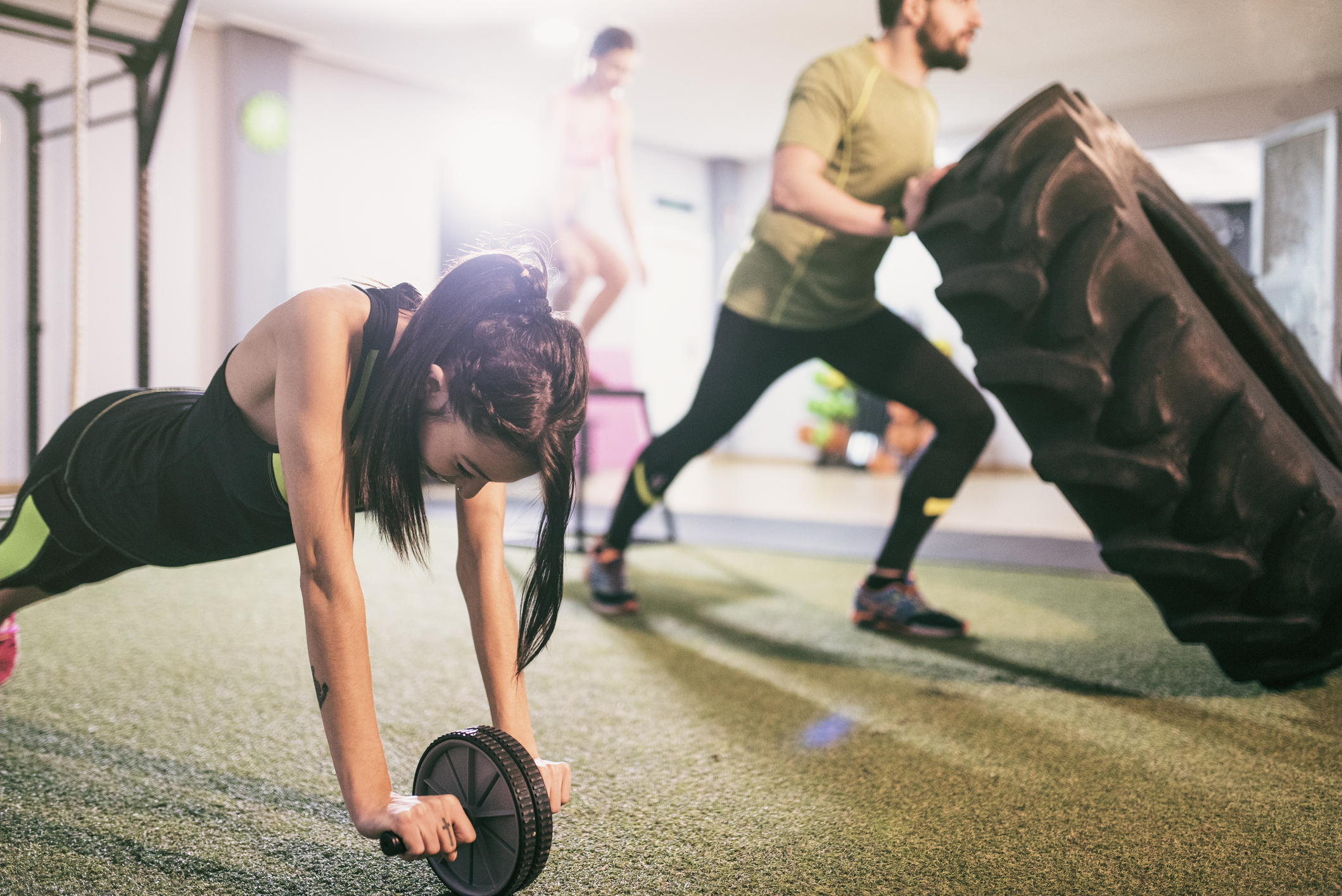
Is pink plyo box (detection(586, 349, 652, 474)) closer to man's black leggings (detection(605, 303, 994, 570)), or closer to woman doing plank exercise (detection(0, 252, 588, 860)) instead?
man's black leggings (detection(605, 303, 994, 570))

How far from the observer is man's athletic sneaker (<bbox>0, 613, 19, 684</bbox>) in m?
1.25

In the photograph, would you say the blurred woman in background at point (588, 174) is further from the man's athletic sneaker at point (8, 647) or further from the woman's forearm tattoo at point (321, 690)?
the woman's forearm tattoo at point (321, 690)

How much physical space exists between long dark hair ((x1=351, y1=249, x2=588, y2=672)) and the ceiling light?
4.73 metres

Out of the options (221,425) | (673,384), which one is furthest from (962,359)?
Result: (221,425)

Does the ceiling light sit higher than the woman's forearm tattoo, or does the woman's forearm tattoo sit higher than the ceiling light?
the ceiling light

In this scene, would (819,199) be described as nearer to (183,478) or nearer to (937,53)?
(937,53)

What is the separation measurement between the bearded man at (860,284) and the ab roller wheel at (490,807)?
1141mm

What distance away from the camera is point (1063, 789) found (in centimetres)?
110

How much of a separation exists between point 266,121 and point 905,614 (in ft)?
15.8

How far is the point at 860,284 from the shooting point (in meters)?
1.79

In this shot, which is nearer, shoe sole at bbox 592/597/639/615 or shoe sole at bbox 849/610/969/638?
shoe sole at bbox 849/610/969/638

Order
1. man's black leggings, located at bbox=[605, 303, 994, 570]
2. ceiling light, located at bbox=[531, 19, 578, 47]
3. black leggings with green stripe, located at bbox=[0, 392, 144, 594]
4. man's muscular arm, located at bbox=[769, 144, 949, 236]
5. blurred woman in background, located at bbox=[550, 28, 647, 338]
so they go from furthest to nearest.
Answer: ceiling light, located at bbox=[531, 19, 578, 47]
blurred woman in background, located at bbox=[550, 28, 647, 338]
man's black leggings, located at bbox=[605, 303, 994, 570]
man's muscular arm, located at bbox=[769, 144, 949, 236]
black leggings with green stripe, located at bbox=[0, 392, 144, 594]

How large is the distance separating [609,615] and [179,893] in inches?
49.7

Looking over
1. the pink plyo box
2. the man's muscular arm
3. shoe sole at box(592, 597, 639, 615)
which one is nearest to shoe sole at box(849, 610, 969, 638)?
shoe sole at box(592, 597, 639, 615)
